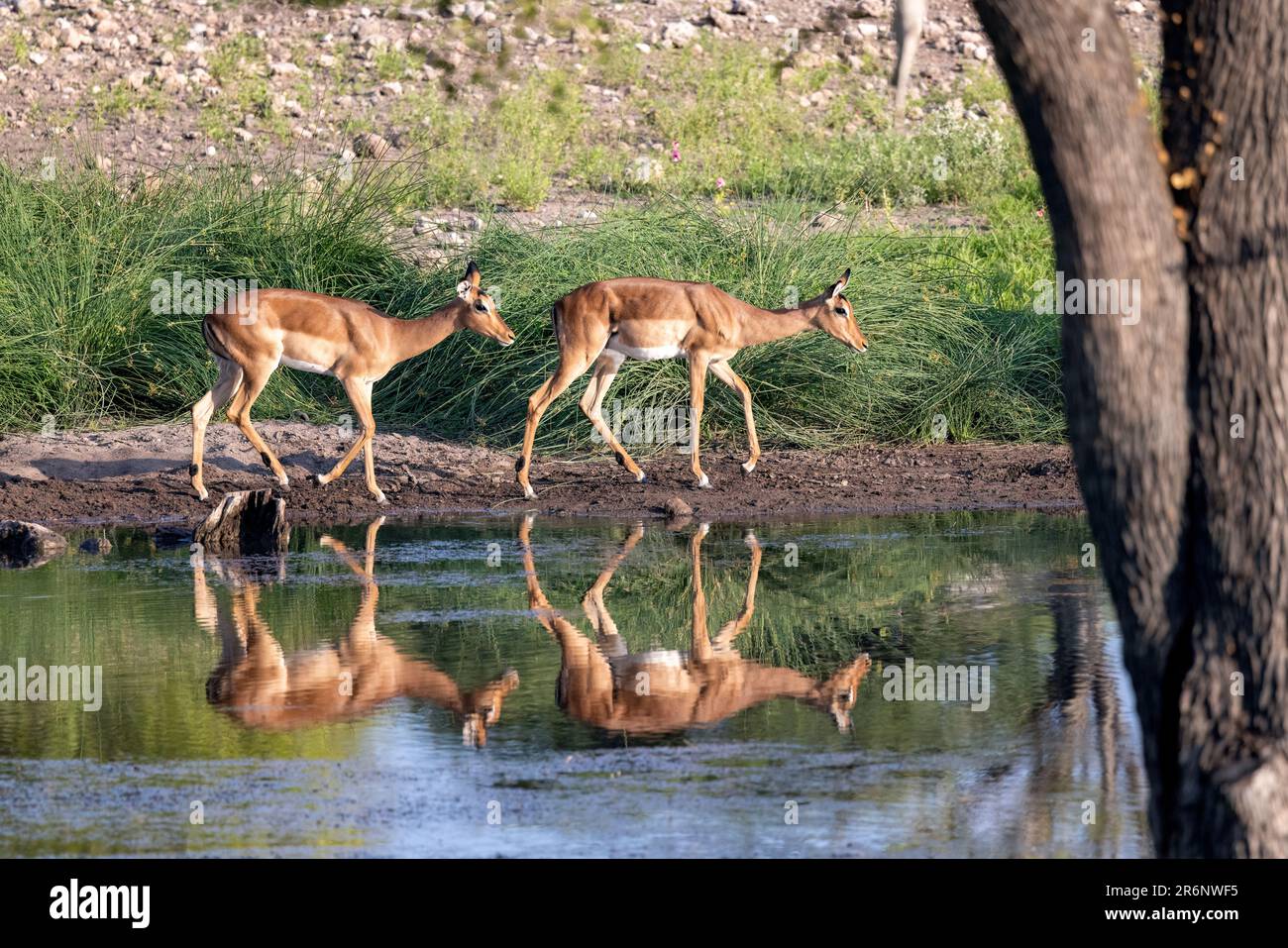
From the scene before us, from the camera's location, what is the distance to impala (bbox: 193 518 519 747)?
8.41 m

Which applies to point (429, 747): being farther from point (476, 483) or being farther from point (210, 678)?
point (476, 483)

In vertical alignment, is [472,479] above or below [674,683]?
above

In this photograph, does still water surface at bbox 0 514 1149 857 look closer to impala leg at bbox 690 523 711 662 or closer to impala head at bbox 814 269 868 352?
impala leg at bbox 690 523 711 662

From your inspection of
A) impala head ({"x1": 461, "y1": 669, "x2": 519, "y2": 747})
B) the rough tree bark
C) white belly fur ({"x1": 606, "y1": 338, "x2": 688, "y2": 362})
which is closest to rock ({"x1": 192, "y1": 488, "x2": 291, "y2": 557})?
white belly fur ({"x1": 606, "y1": 338, "x2": 688, "y2": 362})

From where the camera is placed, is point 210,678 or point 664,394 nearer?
point 210,678

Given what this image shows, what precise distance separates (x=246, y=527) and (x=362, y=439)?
193 cm

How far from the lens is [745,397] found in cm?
1516

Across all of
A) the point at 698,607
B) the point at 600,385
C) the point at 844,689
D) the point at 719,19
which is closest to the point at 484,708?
the point at 844,689

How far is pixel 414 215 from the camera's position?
19.6m

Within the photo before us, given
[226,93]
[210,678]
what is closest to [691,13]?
[226,93]

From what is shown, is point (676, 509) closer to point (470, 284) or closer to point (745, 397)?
point (745, 397)

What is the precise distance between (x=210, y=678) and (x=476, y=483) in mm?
6294
